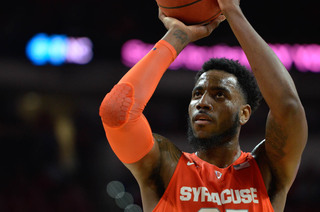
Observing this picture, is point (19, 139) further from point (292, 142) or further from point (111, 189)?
point (292, 142)

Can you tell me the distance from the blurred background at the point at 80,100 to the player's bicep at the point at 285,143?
20.8 feet

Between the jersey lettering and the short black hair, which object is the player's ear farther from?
the jersey lettering

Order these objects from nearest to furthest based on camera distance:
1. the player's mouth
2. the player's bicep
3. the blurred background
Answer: the player's bicep
the player's mouth
the blurred background

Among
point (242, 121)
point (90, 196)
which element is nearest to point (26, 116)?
point (90, 196)

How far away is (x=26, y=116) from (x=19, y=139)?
65cm

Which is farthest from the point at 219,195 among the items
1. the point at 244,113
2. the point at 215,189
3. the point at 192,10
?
the point at 192,10

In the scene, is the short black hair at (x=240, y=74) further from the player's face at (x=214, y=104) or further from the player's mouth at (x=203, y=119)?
the player's mouth at (x=203, y=119)

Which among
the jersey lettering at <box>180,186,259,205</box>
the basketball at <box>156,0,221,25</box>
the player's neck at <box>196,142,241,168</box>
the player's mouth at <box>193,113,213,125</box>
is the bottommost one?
the jersey lettering at <box>180,186,259,205</box>

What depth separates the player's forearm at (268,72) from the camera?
229 cm

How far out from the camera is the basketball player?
230cm

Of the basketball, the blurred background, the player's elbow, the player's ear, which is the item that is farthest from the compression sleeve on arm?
the blurred background

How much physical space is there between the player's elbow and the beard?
0.57 metres

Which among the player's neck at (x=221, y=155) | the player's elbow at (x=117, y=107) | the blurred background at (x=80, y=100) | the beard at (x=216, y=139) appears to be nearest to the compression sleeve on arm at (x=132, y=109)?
the player's elbow at (x=117, y=107)

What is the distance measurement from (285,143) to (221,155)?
0.47m
